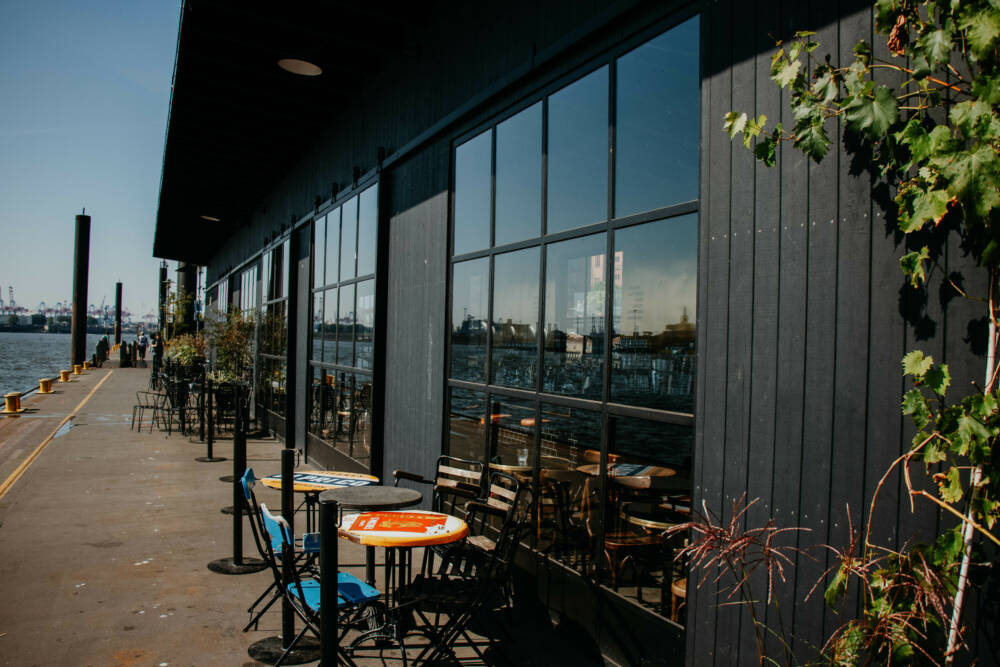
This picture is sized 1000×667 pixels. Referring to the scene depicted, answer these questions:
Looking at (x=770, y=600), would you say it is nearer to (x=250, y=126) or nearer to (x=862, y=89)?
(x=862, y=89)

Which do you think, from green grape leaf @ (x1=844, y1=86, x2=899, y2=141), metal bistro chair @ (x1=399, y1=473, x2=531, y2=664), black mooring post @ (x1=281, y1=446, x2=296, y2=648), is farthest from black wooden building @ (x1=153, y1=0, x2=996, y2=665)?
black mooring post @ (x1=281, y1=446, x2=296, y2=648)

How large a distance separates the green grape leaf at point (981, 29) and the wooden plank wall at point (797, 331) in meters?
0.58

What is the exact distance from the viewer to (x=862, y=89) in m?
2.40

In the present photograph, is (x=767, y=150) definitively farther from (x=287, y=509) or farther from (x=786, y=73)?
(x=287, y=509)

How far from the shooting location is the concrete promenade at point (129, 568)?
161 inches

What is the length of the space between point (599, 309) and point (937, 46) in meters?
2.30

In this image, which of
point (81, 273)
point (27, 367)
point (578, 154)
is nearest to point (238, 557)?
point (578, 154)

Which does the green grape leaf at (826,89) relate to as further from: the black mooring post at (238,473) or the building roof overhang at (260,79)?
the building roof overhang at (260,79)

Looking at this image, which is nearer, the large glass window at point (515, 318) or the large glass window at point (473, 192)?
the large glass window at point (515, 318)

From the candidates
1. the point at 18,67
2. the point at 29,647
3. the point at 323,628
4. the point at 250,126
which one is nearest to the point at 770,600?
the point at 323,628

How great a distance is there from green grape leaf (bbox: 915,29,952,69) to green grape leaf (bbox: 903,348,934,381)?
932 mm

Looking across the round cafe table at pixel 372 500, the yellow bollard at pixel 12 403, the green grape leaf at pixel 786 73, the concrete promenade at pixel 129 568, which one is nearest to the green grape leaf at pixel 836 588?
the green grape leaf at pixel 786 73

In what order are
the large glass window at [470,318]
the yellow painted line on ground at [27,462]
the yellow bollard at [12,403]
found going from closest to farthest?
the large glass window at [470,318], the yellow painted line on ground at [27,462], the yellow bollard at [12,403]

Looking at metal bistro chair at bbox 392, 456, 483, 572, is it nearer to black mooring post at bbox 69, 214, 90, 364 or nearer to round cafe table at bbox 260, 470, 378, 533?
round cafe table at bbox 260, 470, 378, 533
